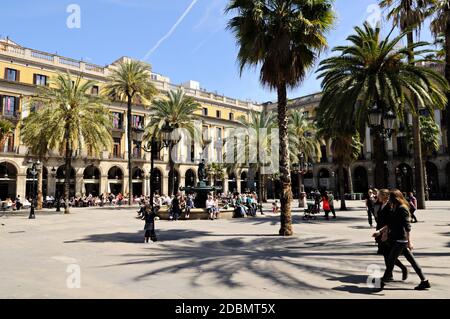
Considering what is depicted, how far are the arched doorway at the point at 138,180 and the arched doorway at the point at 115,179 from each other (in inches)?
82.1

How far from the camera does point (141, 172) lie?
50000mm

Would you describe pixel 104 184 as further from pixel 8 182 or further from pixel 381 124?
pixel 381 124

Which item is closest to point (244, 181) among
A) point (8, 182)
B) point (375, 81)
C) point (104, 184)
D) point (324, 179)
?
point (324, 179)

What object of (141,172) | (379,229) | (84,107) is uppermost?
(84,107)

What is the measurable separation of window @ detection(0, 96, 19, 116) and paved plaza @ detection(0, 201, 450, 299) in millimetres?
31491

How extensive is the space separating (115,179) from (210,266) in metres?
42.4

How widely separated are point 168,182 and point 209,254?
145ft

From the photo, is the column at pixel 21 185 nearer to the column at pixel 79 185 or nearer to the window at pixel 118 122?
the column at pixel 79 185

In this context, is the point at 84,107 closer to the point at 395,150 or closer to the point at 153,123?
the point at 153,123

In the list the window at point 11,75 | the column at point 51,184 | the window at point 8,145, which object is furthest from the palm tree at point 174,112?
the window at point 11,75

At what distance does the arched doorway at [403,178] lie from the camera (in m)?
49.9

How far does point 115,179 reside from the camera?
156ft

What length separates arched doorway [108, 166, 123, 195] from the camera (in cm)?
4725
